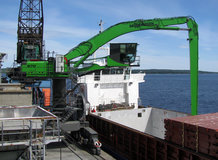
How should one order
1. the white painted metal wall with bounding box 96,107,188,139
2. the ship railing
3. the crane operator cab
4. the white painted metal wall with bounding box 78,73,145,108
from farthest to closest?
the white painted metal wall with bounding box 78,73,145,108
the white painted metal wall with bounding box 96,107,188,139
the crane operator cab
the ship railing

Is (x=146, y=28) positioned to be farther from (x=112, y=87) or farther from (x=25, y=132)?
(x=25, y=132)

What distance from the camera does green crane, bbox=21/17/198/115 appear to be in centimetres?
1697

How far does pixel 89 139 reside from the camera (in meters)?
14.9

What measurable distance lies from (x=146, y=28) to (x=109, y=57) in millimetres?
3755

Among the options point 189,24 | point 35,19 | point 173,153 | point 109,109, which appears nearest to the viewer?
point 173,153

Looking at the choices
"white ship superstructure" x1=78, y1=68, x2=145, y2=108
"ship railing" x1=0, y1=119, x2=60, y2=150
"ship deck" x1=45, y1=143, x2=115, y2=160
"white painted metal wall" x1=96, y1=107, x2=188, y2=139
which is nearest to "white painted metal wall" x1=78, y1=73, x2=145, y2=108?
"white ship superstructure" x1=78, y1=68, x2=145, y2=108

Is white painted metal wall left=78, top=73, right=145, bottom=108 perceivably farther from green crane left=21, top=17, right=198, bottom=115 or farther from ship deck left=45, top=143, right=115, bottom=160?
ship deck left=45, top=143, right=115, bottom=160

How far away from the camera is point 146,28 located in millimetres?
18422

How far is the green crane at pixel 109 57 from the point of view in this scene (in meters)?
17.0

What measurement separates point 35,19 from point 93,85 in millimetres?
25584

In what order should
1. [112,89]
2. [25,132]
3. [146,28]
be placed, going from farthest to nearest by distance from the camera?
[112,89]
[146,28]
[25,132]

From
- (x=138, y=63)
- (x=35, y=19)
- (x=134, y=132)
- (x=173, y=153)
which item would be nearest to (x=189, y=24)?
(x=138, y=63)

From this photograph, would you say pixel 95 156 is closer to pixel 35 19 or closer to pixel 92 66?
pixel 92 66

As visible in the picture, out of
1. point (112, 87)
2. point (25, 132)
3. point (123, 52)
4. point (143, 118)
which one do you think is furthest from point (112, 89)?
point (25, 132)
